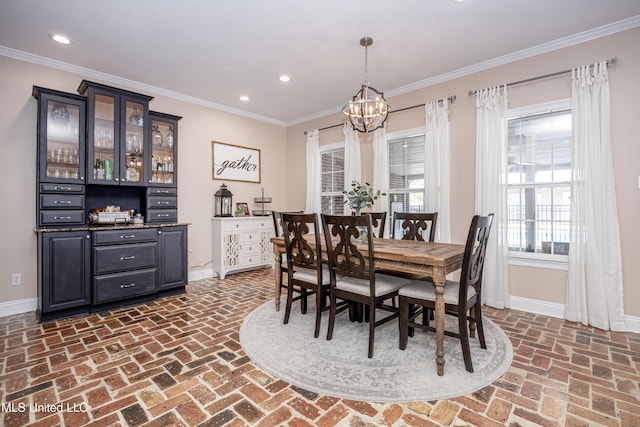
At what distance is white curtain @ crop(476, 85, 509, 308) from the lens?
332cm

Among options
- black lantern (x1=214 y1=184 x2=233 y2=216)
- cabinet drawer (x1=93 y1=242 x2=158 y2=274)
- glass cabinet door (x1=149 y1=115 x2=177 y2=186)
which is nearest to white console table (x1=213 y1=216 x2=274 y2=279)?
black lantern (x1=214 y1=184 x2=233 y2=216)

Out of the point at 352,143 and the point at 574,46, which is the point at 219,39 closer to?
the point at 352,143

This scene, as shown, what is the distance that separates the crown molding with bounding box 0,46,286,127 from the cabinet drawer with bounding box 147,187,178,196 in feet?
4.68

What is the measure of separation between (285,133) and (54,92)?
3.60 metres

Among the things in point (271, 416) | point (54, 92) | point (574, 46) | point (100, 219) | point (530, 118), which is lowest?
point (271, 416)

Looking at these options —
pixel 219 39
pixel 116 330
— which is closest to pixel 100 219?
pixel 116 330

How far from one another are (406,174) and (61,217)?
424 cm

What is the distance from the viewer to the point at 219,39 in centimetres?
297

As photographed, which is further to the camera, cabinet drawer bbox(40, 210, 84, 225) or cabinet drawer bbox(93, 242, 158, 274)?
cabinet drawer bbox(93, 242, 158, 274)

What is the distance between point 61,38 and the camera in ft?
9.52

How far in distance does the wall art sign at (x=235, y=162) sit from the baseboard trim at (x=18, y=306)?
269 cm

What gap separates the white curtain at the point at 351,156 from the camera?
4742 mm

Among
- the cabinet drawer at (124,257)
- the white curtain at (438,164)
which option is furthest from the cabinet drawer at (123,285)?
the white curtain at (438,164)

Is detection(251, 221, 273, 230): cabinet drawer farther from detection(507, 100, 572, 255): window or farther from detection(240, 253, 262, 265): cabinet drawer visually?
detection(507, 100, 572, 255): window
